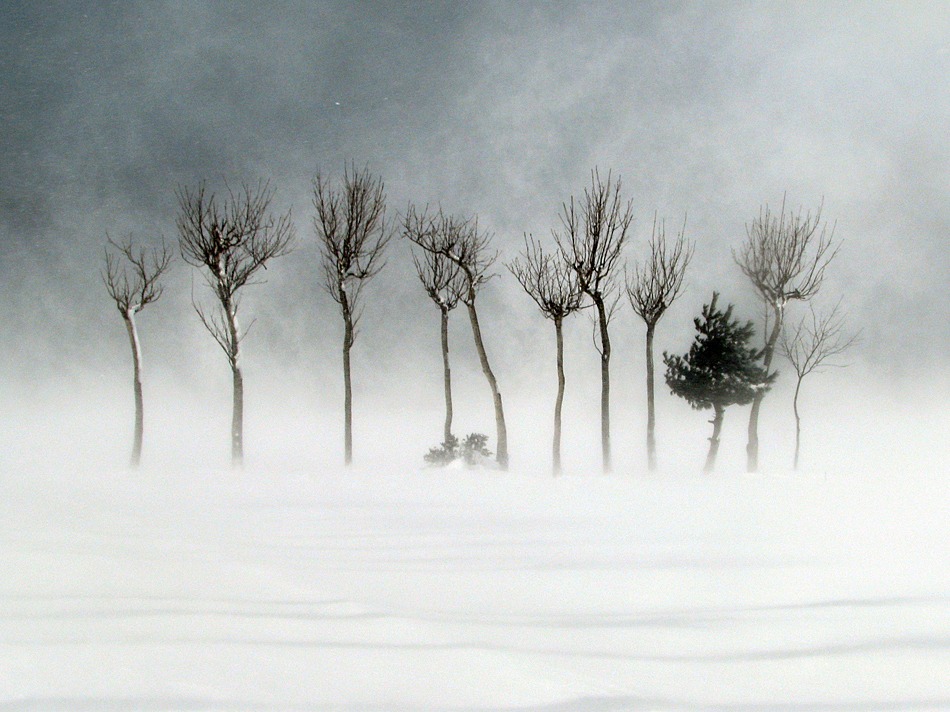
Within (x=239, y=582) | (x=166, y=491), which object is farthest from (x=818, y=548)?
(x=166, y=491)

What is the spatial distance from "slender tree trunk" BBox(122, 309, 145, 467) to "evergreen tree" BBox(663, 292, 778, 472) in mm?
12356

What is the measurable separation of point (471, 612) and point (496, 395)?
36.0ft

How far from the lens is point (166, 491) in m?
8.33

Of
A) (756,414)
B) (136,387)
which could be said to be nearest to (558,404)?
(756,414)

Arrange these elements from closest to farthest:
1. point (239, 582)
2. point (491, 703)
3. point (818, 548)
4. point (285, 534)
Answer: point (491, 703)
point (239, 582)
point (818, 548)
point (285, 534)

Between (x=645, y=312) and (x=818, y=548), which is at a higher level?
(x=645, y=312)

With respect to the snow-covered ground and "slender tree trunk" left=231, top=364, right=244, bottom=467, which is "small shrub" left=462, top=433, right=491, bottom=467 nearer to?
"slender tree trunk" left=231, top=364, right=244, bottom=467

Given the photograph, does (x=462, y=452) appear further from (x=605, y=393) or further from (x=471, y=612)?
(x=471, y=612)

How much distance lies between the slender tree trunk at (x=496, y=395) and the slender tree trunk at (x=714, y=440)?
4851mm

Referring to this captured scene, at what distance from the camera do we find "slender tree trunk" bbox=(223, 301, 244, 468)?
41.9ft

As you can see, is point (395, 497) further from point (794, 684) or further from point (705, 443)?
point (705, 443)

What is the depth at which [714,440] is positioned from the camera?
47.5ft

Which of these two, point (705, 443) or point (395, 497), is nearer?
point (395, 497)

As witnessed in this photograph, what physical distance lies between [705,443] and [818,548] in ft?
35.7
